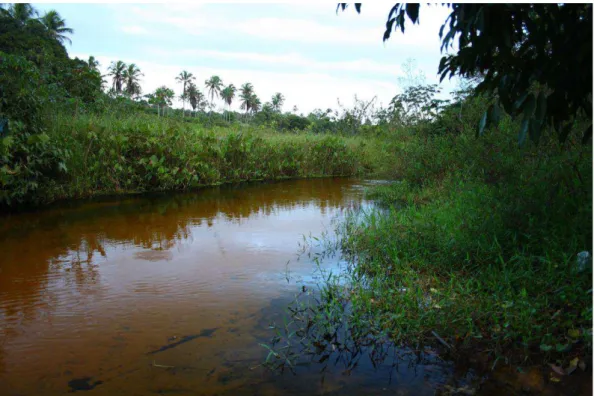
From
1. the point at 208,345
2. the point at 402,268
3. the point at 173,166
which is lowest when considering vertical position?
the point at 208,345

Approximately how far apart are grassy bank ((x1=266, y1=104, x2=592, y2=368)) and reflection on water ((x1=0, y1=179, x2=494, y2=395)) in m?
0.33

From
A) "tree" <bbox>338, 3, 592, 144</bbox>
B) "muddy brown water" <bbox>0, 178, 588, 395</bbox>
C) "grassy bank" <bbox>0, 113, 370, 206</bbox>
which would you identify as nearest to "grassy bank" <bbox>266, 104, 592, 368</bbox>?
"muddy brown water" <bbox>0, 178, 588, 395</bbox>

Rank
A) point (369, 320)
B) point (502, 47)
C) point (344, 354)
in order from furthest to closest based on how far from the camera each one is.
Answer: point (369, 320) → point (344, 354) → point (502, 47)

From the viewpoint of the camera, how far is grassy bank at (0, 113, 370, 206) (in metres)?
7.98

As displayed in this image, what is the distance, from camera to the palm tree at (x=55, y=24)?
44.2 metres

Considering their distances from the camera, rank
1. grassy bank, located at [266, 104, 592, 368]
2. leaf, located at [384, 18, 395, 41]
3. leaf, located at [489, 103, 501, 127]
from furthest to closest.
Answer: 1. grassy bank, located at [266, 104, 592, 368]
2. leaf, located at [384, 18, 395, 41]
3. leaf, located at [489, 103, 501, 127]

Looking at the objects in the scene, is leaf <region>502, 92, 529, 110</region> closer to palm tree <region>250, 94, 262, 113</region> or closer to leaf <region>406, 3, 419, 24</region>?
leaf <region>406, 3, 419, 24</region>

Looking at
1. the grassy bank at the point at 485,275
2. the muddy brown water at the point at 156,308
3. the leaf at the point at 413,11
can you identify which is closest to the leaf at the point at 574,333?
the grassy bank at the point at 485,275

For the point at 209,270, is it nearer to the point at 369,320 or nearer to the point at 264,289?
the point at 264,289

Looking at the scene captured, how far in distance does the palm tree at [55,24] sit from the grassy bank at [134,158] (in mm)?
39632

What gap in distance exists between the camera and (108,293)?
4.02 meters

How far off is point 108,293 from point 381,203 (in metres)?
5.72

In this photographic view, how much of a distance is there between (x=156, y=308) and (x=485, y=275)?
2695mm

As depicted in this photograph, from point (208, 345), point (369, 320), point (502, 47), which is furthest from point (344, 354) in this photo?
point (502, 47)
